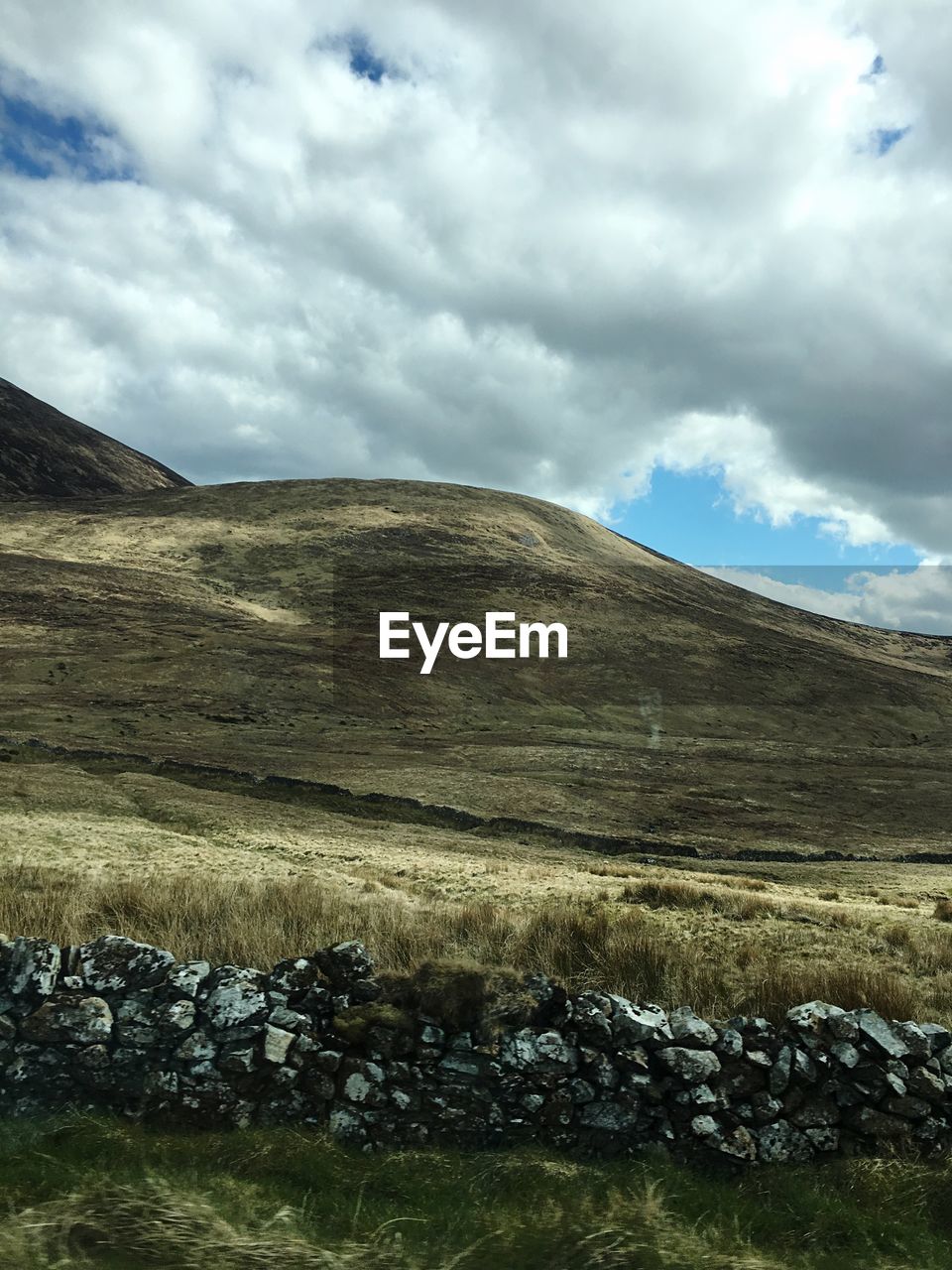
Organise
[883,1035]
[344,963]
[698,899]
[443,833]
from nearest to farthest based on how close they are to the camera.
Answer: [883,1035] → [344,963] → [698,899] → [443,833]

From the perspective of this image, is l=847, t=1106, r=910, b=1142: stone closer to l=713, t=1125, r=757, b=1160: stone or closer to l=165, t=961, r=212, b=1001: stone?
l=713, t=1125, r=757, b=1160: stone

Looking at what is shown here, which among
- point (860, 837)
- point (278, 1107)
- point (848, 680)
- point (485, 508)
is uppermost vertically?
point (485, 508)

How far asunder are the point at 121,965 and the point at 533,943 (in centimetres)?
458

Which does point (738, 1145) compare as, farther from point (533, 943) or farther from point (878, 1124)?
point (533, 943)

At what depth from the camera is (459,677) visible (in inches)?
3718

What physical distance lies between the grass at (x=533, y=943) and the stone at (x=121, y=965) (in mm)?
1304

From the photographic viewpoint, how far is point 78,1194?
6.01m

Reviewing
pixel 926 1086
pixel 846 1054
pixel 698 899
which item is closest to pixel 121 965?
pixel 846 1054

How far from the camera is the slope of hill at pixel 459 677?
2173 inches

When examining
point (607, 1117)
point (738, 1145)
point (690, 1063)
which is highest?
point (690, 1063)

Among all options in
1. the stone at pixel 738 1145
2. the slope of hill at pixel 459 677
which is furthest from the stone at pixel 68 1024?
the slope of hill at pixel 459 677

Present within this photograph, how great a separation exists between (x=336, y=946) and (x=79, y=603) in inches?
3979

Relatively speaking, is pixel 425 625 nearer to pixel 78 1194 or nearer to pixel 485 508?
pixel 485 508

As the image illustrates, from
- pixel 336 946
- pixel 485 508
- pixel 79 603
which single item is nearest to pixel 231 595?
pixel 79 603
